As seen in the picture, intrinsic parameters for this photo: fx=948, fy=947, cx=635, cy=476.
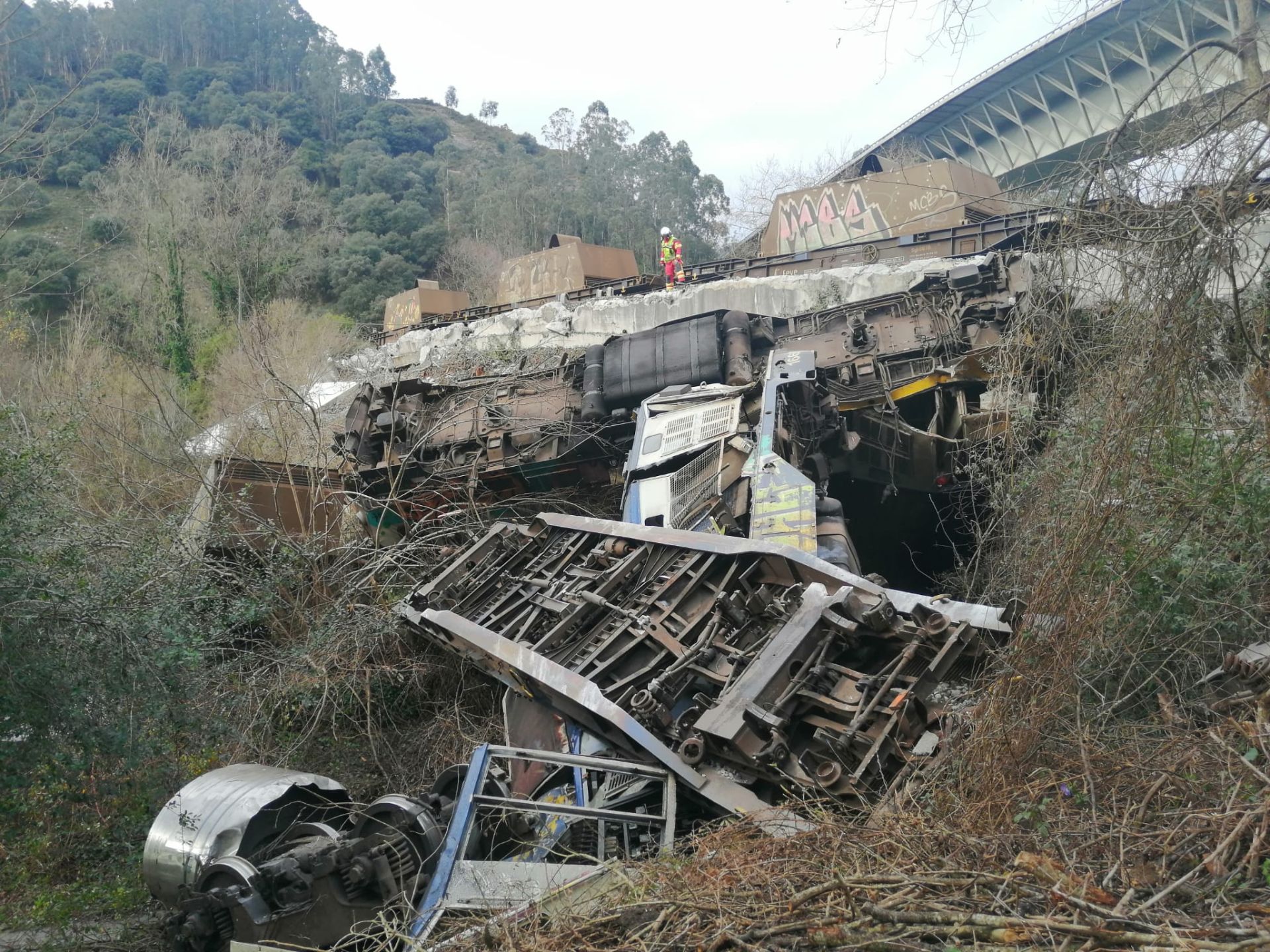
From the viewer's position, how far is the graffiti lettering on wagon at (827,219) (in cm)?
1698

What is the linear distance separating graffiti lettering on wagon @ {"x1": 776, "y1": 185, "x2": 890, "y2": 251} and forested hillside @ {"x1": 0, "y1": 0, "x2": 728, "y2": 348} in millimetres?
11044

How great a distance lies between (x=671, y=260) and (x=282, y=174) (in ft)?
75.6

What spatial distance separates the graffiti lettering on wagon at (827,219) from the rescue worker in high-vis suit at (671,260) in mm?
2112

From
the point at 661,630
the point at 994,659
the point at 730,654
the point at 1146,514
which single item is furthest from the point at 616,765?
the point at 1146,514

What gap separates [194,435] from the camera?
628 inches

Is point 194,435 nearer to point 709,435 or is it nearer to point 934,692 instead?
point 709,435

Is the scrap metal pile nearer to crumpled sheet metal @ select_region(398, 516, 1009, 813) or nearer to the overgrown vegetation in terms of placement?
crumpled sheet metal @ select_region(398, 516, 1009, 813)

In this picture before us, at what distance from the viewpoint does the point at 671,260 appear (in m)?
17.9

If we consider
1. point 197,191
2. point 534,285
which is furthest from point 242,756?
point 197,191

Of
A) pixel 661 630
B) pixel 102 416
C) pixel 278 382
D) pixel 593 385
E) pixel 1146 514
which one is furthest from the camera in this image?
pixel 102 416

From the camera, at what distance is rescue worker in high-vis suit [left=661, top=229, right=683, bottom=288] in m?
17.8

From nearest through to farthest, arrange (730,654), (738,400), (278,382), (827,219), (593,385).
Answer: (730,654), (738,400), (278,382), (593,385), (827,219)

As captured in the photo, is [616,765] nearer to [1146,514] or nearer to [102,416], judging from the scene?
[1146,514]

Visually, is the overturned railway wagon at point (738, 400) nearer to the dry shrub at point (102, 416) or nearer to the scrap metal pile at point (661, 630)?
the scrap metal pile at point (661, 630)
